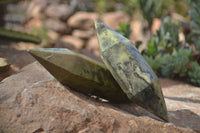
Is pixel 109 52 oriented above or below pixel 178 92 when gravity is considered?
above

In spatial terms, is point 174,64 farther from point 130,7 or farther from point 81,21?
point 130,7

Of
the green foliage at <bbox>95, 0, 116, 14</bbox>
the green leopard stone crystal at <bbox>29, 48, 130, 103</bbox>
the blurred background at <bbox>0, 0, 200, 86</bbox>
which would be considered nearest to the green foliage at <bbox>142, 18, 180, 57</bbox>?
the blurred background at <bbox>0, 0, 200, 86</bbox>

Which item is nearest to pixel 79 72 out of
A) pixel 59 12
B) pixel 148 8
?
pixel 148 8

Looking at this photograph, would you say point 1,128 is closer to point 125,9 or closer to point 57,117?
point 57,117

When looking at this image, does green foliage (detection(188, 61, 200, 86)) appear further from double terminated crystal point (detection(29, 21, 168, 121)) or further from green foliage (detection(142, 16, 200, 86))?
double terminated crystal point (detection(29, 21, 168, 121))

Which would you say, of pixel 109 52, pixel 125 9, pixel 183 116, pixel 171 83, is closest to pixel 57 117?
pixel 109 52

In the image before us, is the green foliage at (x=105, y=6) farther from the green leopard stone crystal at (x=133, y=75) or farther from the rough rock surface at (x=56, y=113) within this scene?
the rough rock surface at (x=56, y=113)

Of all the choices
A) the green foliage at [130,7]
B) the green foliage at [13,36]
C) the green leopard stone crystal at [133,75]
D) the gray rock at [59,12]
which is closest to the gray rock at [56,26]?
the gray rock at [59,12]
